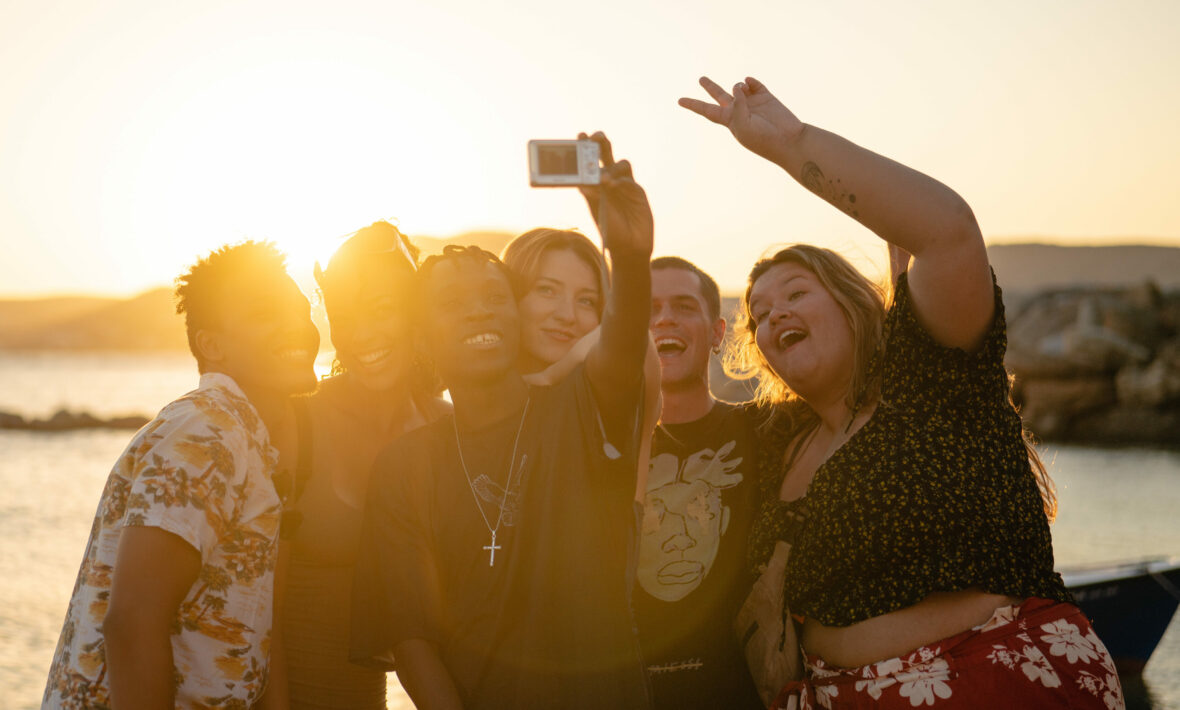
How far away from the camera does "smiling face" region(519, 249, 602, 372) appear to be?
3705 millimetres

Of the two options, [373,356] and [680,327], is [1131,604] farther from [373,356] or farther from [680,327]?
[373,356]

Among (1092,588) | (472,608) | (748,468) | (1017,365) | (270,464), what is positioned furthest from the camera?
(1017,365)

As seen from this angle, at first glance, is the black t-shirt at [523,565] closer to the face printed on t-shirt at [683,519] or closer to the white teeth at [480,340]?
the white teeth at [480,340]

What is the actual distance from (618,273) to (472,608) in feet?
4.11

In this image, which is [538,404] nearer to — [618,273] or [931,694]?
[618,273]

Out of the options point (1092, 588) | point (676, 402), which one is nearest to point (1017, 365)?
point (1092, 588)

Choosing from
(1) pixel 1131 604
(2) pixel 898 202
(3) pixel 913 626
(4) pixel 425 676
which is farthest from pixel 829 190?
(1) pixel 1131 604

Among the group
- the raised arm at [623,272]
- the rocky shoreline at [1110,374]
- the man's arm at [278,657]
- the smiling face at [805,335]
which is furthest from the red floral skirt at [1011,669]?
the rocky shoreline at [1110,374]

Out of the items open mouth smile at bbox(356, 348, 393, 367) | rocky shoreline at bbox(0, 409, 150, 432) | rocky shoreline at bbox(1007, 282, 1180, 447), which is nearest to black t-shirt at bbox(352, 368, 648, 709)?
open mouth smile at bbox(356, 348, 393, 367)

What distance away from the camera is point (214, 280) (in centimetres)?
327

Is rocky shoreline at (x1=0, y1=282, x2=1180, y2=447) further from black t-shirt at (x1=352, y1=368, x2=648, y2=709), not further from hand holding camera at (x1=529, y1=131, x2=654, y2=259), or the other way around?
hand holding camera at (x1=529, y1=131, x2=654, y2=259)

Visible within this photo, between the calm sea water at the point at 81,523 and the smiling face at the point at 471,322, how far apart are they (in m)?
2.29

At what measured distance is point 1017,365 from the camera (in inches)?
1438

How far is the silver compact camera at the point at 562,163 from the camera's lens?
2.40 m
